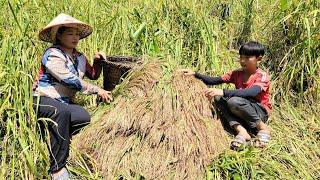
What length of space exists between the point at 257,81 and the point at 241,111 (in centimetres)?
25

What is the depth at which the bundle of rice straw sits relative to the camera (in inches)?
108

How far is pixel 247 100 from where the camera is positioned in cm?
306

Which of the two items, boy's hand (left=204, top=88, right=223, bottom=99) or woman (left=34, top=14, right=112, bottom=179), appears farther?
boy's hand (left=204, top=88, right=223, bottom=99)

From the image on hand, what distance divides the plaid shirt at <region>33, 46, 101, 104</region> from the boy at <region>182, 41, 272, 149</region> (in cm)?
80

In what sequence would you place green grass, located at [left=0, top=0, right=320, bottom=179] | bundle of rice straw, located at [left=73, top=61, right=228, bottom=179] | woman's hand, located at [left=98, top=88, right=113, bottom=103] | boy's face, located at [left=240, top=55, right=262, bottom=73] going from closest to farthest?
green grass, located at [left=0, top=0, right=320, bottom=179], bundle of rice straw, located at [left=73, top=61, right=228, bottom=179], woman's hand, located at [left=98, top=88, right=113, bottom=103], boy's face, located at [left=240, top=55, right=262, bottom=73]

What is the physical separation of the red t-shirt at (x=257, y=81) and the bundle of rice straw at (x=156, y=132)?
251 mm

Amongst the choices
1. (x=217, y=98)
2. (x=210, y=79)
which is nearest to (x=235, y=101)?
(x=217, y=98)

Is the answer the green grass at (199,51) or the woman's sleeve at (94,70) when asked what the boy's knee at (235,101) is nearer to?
the green grass at (199,51)

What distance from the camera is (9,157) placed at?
252 centimetres

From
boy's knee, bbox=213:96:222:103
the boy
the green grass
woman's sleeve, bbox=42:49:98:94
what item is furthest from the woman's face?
boy's knee, bbox=213:96:222:103

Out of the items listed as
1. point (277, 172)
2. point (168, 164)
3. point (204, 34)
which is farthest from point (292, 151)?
point (204, 34)

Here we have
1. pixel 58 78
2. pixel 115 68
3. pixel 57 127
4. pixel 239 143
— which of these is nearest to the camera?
pixel 57 127

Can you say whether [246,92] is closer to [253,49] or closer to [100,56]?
[253,49]

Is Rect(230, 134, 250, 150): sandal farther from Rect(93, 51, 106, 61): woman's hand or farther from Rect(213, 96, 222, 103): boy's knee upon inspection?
Rect(93, 51, 106, 61): woman's hand
